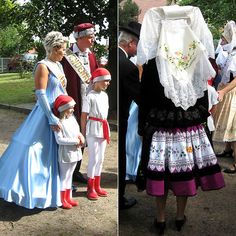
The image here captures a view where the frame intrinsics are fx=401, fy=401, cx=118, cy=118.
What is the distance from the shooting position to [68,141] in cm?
220

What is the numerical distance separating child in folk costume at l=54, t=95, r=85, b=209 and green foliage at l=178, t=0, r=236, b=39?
30.6 inches

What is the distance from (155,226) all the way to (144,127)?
553mm

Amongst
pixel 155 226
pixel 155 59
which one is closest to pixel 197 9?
pixel 155 59

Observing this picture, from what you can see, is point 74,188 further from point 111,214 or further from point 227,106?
point 227,106

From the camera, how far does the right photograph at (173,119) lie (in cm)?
190

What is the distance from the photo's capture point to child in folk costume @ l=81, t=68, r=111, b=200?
190 centimetres

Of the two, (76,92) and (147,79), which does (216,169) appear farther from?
(76,92)

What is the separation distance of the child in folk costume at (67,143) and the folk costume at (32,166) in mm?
47

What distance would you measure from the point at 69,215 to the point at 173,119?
0.80 meters

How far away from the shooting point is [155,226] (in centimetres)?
221

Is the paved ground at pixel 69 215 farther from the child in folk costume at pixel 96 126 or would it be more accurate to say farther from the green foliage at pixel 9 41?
the green foliage at pixel 9 41

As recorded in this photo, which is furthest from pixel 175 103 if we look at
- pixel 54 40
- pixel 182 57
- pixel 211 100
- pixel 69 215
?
pixel 69 215

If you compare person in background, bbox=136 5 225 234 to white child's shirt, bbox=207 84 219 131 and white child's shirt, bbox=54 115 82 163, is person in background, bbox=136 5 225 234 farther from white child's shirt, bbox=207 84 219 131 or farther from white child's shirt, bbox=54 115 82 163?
white child's shirt, bbox=54 115 82 163

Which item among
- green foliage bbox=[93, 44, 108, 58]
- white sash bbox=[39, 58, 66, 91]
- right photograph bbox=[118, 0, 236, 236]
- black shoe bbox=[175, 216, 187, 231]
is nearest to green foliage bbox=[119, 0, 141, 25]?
right photograph bbox=[118, 0, 236, 236]
